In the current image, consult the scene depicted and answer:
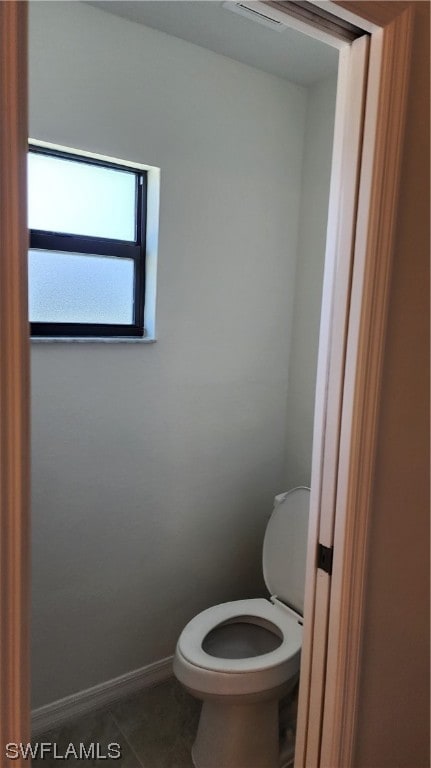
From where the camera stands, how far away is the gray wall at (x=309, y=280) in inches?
79.8

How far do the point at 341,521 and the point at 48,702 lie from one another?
4.62 ft

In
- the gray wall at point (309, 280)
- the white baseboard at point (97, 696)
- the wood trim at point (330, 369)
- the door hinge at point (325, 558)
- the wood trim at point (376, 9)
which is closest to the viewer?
the wood trim at point (376, 9)

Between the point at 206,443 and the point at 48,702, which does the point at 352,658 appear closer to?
the point at 206,443

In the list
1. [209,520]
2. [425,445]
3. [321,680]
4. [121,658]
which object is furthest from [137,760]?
[425,445]

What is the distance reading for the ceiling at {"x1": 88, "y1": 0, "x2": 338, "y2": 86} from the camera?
1.58 metres

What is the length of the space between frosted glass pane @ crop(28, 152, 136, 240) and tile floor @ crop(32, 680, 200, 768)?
173 centimetres

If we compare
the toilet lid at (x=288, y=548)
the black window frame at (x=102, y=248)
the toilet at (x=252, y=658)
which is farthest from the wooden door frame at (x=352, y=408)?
the black window frame at (x=102, y=248)

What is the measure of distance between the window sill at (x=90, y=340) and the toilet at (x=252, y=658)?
0.80m

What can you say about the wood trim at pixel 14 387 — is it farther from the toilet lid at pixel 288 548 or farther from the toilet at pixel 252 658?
the toilet lid at pixel 288 548

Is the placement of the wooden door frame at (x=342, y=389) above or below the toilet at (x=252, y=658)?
above

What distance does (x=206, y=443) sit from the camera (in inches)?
81.3

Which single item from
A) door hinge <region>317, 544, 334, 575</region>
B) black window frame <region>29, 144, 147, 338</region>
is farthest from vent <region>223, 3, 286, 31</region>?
door hinge <region>317, 544, 334, 575</region>

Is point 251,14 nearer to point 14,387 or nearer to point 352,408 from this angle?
point 352,408

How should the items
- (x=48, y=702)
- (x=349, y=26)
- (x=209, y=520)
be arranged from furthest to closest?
1. (x=209, y=520)
2. (x=48, y=702)
3. (x=349, y=26)
